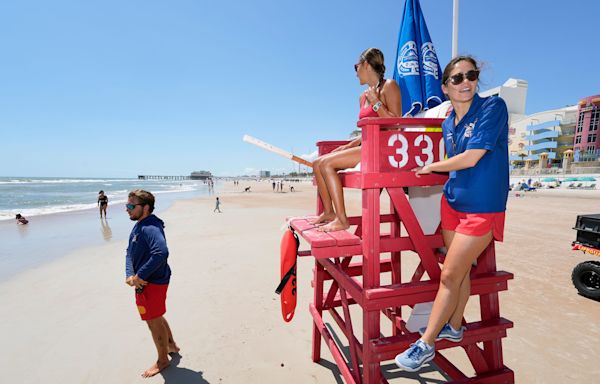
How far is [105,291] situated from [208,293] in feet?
7.83

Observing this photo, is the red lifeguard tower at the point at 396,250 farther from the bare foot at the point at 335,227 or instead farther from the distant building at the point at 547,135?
the distant building at the point at 547,135

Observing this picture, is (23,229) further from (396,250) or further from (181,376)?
(396,250)

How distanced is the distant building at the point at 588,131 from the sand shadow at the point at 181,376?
241 ft

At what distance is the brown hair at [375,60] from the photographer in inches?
104

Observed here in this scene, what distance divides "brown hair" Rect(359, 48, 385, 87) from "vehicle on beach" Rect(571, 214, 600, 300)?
5520mm

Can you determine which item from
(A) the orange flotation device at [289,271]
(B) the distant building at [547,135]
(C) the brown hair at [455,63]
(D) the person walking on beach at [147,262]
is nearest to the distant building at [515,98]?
(C) the brown hair at [455,63]

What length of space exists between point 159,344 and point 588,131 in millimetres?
75890

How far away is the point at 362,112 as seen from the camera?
278cm

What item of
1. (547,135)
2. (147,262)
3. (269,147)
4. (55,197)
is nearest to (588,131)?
(547,135)

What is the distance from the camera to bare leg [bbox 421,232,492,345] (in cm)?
184

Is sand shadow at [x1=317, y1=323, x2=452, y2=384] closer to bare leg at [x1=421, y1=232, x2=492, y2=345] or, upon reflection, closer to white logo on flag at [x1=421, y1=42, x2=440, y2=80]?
bare leg at [x1=421, y1=232, x2=492, y2=345]

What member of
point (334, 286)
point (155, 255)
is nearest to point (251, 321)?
point (334, 286)

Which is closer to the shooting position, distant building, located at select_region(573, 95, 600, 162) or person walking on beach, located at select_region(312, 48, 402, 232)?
person walking on beach, located at select_region(312, 48, 402, 232)

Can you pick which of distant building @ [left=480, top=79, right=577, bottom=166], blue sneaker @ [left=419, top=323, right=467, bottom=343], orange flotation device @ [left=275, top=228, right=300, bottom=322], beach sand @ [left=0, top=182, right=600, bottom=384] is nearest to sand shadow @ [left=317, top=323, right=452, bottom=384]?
beach sand @ [left=0, top=182, right=600, bottom=384]
